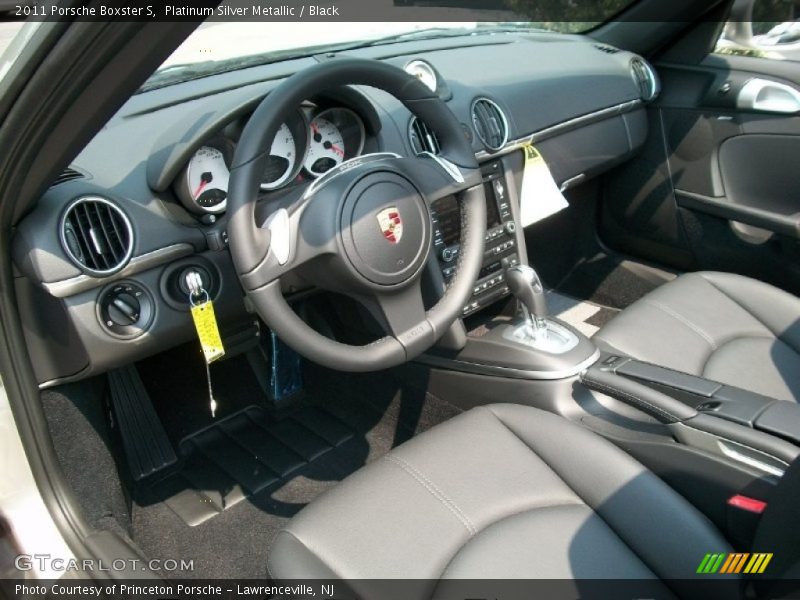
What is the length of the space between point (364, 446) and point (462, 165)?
1.05m

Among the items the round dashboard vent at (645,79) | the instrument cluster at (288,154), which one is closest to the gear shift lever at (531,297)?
the instrument cluster at (288,154)

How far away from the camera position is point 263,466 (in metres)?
2.11

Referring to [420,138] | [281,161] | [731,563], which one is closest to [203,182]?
[281,161]

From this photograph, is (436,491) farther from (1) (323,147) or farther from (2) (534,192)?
(2) (534,192)

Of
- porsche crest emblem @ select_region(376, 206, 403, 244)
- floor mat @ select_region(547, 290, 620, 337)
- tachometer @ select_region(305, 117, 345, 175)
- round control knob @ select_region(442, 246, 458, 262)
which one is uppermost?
tachometer @ select_region(305, 117, 345, 175)

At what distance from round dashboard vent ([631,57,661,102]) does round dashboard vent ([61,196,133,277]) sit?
6.72 feet

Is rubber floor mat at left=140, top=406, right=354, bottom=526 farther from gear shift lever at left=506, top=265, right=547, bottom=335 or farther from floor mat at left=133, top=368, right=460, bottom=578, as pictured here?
gear shift lever at left=506, top=265, right=547, bottom=335

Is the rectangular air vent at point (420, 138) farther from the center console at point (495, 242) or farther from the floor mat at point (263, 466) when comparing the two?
the floor mat at point (263, 466)

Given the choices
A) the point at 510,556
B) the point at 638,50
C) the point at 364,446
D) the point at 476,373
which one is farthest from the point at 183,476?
the point at 638,50

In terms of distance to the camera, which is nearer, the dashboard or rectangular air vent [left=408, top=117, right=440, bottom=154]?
the dashboard

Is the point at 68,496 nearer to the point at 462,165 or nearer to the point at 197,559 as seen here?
the point at 197,559

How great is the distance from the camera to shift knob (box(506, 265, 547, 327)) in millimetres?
1804

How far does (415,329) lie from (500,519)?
0.41 metres

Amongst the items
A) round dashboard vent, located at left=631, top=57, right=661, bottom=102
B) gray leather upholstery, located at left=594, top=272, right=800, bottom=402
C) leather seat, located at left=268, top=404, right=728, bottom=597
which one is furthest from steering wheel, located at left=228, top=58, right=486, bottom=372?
round dashboard vent, located at left=631, top=57, right=661, bottom=102
